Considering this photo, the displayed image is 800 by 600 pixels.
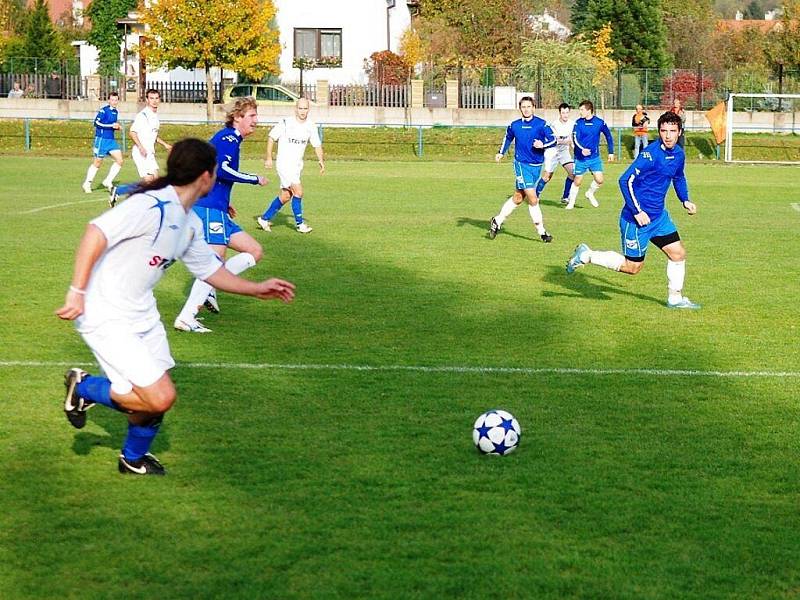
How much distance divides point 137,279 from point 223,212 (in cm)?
498

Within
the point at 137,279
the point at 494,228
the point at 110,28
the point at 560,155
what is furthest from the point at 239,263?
the point at 110,28

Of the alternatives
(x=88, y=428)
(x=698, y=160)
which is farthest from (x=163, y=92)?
(x=88, y=428)

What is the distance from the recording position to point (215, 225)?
1059cm

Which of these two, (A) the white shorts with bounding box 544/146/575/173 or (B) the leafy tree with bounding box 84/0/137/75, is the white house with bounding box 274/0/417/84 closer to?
(B) the leafy tree with bounding box 84/0/137/75

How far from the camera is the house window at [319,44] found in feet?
192

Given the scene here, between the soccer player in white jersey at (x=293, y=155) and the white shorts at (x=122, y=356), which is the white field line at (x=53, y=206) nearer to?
the soccer player in white jersey at (x=293, y=155)

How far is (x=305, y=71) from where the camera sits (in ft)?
192

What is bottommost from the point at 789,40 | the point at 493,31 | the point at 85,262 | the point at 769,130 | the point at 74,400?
the point at 74,400

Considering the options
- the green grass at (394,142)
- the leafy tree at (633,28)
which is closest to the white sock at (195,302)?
the green grass at (394,142)

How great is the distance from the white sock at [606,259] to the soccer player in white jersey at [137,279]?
6.25m

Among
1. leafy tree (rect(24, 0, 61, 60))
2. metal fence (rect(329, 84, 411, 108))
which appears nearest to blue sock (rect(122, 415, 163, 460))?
metal fence (rect(329, 84, 411, 108))

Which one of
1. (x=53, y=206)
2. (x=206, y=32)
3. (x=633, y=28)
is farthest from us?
(x=633, y=28)

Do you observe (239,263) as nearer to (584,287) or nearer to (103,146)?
(584,287)

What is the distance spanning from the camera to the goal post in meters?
38.7
